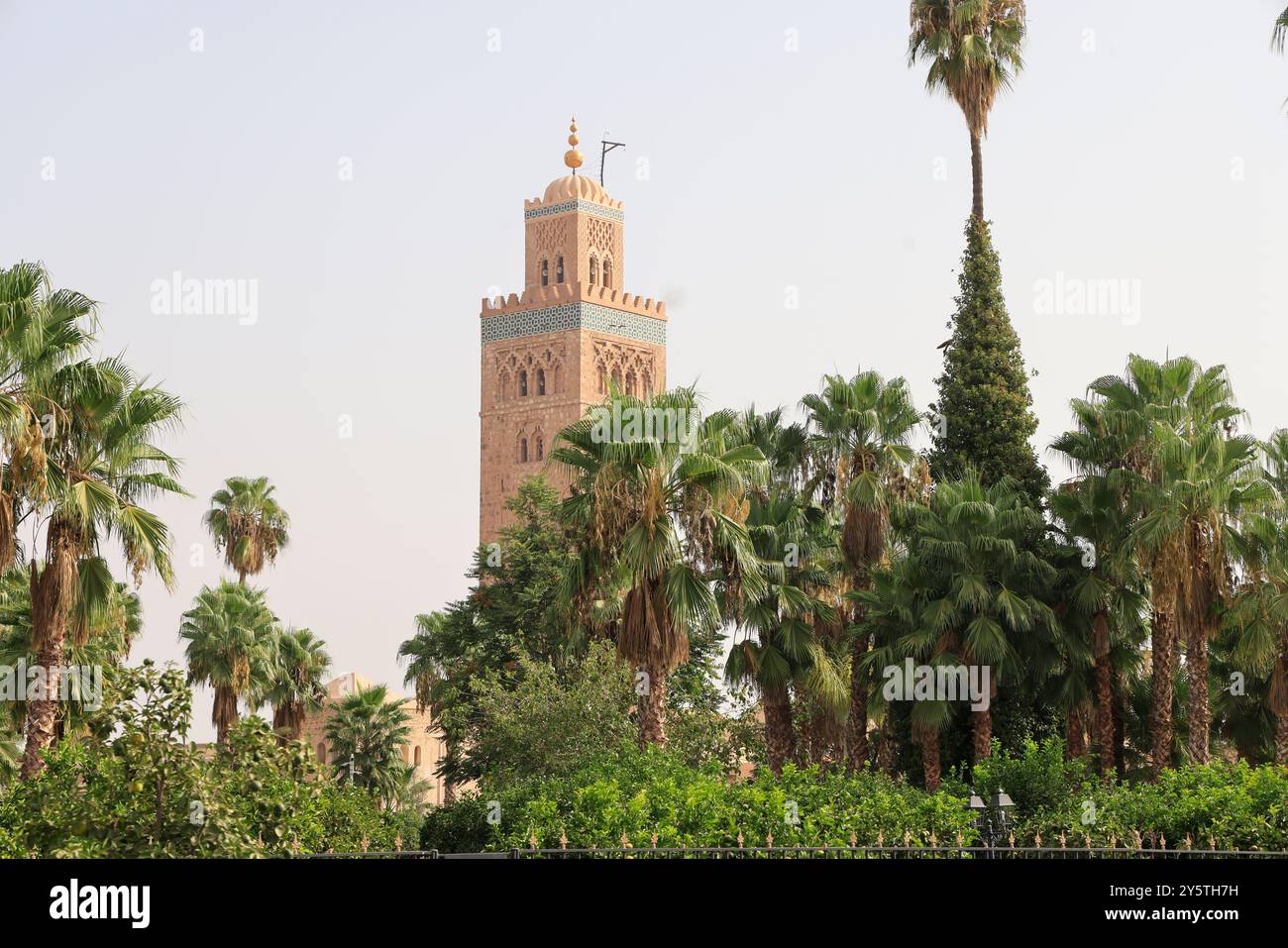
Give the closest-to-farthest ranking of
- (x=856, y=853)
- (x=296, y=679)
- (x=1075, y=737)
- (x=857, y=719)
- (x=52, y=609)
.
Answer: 1. (x=856, y=853)
2. (x=52, y=609)
3. (x=1075, y=737)
4. (x=857, y=719)
5. (x=296, y=679)

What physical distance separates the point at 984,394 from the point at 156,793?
21158mm

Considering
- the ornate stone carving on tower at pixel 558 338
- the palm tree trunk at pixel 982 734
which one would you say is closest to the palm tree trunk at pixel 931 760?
the palm tree trunk at pixel 982 734

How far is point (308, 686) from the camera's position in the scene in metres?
45.4

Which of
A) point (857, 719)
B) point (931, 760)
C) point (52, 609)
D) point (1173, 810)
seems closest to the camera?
point (52, 609)

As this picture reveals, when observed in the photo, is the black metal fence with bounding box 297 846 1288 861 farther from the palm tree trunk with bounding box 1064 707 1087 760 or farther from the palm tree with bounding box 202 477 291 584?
the palm tree with bounding box 202 477 291 584

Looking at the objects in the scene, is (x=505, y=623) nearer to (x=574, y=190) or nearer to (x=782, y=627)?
(x=782, y=627)

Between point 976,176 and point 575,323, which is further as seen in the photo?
point 575,323

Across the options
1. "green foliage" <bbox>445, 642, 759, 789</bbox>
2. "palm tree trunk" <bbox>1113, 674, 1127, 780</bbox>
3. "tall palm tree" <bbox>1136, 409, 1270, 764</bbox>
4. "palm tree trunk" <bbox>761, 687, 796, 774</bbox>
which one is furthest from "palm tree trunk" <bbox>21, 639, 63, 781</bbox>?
"palm tree trunk" <bbox>1113, 674, 1127, 780</bbox>

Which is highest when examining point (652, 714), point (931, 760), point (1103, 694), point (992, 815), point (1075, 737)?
point (1103, 694)

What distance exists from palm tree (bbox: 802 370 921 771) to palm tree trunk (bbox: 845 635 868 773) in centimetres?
34

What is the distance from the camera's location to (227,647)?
4053 cm

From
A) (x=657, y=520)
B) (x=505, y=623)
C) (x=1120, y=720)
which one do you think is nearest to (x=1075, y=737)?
(x=1120, y=720)

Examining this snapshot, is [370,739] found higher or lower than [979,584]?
lower
